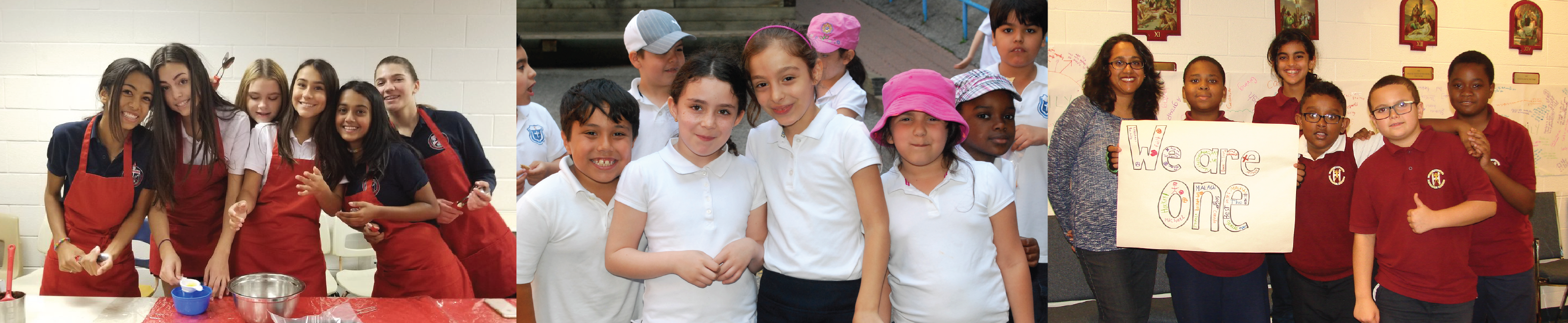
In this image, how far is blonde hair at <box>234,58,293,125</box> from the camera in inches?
110

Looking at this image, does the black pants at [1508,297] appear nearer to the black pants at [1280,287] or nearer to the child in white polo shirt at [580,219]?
the black pants at [1280,287]

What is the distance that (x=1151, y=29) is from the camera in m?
2.77

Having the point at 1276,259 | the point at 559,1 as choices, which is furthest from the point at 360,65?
the point at 1276,259

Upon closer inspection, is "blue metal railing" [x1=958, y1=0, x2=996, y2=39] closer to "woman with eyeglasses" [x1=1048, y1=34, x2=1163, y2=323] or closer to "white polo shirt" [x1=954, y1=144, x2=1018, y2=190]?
"white polo shirt" [x1=954, y1=144, x2=1018, y2=190]

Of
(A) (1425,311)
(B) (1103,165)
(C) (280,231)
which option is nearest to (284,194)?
(C) (280,231)

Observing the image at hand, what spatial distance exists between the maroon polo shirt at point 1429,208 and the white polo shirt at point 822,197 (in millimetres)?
1606

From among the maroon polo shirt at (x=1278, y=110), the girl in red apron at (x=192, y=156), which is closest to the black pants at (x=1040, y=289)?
the maroon polo shirt at (x=1278, y=110)

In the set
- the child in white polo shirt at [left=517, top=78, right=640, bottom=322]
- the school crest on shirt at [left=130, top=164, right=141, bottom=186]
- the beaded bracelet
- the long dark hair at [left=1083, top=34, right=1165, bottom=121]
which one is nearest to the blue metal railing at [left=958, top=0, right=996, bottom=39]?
the long dark hair at [left=1083, top=34, right=1165, bottom=121]

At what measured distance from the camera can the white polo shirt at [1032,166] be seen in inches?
89.0

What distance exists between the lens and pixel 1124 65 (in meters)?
2.45

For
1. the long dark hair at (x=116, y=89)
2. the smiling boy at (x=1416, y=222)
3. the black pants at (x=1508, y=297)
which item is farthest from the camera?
the long dark hair at (x=116, y=89)

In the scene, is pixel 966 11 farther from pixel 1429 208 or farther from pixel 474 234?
pixel 474 234

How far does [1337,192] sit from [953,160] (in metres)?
1.31

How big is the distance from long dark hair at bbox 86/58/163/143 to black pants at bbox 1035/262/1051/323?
290 centimetres
